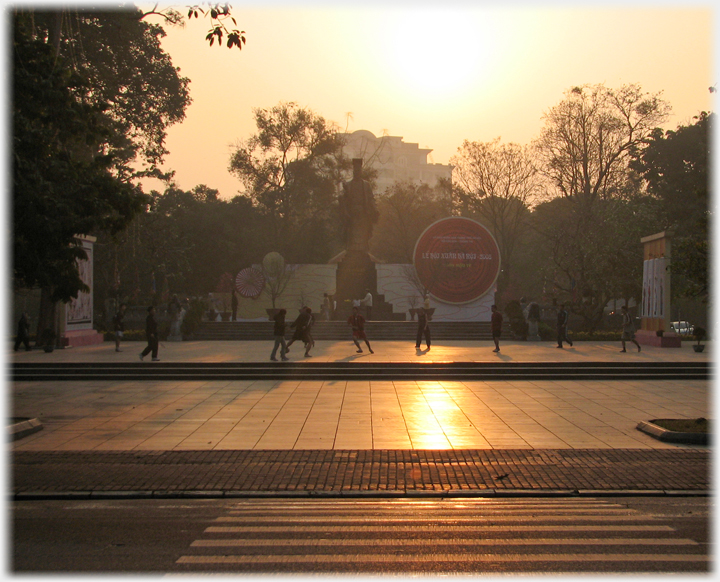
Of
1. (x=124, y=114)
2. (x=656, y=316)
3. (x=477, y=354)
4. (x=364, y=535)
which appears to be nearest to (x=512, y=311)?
(x=656, y=316)

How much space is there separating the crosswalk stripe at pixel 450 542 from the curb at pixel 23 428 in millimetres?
5492

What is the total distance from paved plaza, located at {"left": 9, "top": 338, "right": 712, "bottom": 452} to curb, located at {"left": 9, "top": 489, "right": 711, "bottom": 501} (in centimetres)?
191

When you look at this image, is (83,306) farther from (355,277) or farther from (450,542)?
(450,542)

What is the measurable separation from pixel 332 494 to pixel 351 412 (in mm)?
4713

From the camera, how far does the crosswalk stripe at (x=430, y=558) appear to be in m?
4.87

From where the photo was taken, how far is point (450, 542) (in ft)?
17.4

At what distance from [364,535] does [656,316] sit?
21.2m

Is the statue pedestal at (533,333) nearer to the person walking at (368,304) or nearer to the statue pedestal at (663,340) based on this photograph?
the statue pedestal at (663,340)

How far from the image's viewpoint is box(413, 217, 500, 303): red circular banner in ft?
127

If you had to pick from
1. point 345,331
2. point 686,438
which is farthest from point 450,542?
point 345,331

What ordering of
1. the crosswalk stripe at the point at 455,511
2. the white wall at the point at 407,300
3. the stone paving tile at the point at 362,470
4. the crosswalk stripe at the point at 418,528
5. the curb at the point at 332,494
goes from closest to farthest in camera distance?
the crosswalk stripe at the point at 418,528
the crosswalk stripe at the point at 455,511
the curb at the point at 332,494
the stone paving tile at the point at 362,470
the white wall at the point at 407,300

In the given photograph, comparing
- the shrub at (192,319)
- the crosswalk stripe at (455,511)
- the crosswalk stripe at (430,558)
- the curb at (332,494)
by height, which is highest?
the shrub at (192,319)

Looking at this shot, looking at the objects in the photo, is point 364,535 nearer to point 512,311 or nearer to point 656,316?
point 656,316

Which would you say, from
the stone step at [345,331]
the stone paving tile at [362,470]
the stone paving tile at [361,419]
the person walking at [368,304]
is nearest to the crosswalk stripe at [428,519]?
the stone paving tile at [362,470]
